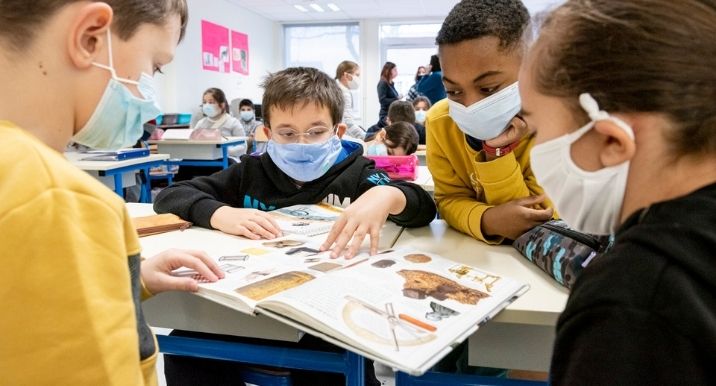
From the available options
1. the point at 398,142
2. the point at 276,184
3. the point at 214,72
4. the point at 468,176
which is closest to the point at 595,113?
the point at 468,176

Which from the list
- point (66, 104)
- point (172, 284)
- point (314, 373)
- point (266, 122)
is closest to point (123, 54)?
point (66, 104)

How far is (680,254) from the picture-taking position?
1.54ft

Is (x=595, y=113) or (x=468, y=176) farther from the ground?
(x=595, y=113)

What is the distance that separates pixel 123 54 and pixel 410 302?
532 millimetres

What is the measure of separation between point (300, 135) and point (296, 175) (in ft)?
0.39

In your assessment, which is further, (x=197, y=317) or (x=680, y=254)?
(x=197, y=317)

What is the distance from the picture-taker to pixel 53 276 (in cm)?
50

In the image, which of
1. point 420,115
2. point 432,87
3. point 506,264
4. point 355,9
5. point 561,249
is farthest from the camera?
point 355,9

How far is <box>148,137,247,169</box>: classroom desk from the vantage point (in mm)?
4539

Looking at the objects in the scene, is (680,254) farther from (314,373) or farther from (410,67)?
(410,67)

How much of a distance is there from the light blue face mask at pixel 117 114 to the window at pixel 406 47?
892 centimetres

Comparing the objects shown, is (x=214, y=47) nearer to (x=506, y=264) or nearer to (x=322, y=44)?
(x=322, y=44)

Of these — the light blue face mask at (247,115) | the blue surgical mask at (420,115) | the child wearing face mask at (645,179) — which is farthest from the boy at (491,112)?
the light blue face mask at (247,115)

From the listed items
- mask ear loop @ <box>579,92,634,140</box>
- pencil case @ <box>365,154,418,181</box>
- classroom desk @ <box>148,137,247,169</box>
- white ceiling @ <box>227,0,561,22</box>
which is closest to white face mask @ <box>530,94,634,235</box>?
mask ear loop @ <box>579,92,634,140</box>
